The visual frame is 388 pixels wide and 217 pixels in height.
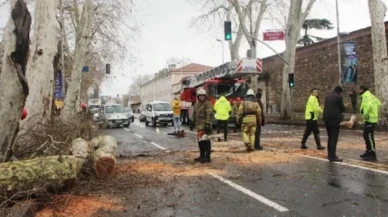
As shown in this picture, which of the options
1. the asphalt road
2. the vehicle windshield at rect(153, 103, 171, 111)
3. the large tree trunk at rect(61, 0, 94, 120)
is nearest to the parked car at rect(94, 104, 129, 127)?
the vehicle windshield at rect(153, 103, 171, 111)

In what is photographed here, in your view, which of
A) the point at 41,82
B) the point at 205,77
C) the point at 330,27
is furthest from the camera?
the point at 330,27

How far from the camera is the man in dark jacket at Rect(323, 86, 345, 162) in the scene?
1048 cm

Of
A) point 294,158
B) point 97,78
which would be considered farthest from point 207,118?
point 97,78

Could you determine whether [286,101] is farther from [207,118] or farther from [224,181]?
[224,181]

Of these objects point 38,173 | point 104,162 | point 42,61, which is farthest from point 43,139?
point 38,173

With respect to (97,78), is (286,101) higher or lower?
lower

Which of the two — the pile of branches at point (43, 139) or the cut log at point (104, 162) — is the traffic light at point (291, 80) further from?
the cut log at point (104, 162)

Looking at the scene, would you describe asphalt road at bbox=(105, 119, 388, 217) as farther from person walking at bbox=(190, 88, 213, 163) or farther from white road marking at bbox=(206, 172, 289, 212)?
person walking at bbox=(190, 88, 213, 163)

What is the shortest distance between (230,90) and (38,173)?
1753 cm

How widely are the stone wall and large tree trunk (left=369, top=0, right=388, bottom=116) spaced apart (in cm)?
724

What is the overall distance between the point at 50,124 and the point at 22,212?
5214mm

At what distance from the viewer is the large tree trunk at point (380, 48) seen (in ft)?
66.7

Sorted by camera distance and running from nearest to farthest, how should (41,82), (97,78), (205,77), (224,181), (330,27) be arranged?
1. (224,181)
2. (41,82)
3. (205,77)
4. (330,27)
5. (97,78)

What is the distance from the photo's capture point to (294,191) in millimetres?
7367
